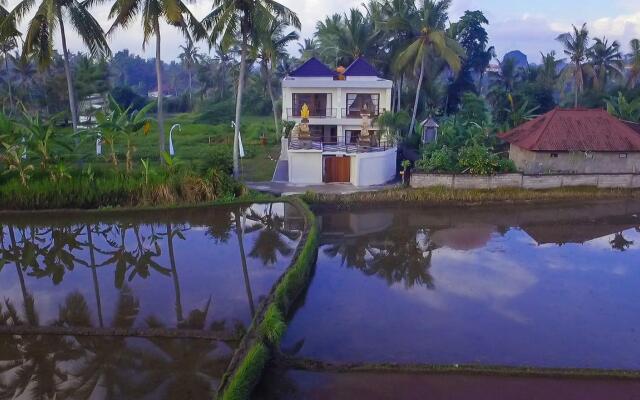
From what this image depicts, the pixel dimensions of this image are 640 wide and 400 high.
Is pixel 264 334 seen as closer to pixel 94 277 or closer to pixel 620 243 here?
pixel 94 277

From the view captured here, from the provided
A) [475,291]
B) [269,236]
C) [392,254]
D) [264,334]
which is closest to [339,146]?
[269,236]

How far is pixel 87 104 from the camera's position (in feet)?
171

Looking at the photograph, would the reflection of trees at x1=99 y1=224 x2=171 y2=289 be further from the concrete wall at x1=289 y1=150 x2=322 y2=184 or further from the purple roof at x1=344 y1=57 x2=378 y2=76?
the purple roof at x1=344 y1=57 x2=378 y2=76

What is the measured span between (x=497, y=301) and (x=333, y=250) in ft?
18.0

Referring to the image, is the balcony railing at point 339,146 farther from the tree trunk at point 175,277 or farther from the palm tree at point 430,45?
the tree trunk at point 175,277

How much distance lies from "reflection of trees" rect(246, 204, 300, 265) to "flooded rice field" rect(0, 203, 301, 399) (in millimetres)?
35

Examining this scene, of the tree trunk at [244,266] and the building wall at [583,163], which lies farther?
the building wall at [583,163]

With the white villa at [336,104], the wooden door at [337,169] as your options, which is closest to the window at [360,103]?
the white villa at [336,104]

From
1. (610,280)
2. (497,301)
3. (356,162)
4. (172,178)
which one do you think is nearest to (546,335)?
(497,301)

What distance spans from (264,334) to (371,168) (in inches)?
551

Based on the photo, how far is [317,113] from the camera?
2808 cm

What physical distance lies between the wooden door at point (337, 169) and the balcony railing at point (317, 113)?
16.9 ft

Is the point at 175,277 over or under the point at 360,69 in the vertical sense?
under

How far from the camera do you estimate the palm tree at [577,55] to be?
111 ft
